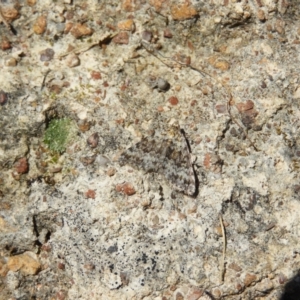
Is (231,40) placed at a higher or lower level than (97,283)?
higher

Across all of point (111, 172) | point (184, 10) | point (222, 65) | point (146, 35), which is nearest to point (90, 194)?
point (111, 172)

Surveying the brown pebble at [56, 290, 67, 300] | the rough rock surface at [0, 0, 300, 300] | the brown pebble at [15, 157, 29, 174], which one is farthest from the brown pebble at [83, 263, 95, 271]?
the brown pebble at [15, 157, 29, 174]

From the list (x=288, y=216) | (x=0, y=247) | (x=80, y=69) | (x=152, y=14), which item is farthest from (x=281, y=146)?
(x=0, y=247)

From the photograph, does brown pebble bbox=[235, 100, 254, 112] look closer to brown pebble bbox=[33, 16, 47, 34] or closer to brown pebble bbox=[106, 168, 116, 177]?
brown pebble bbox=[106, 168, 116, 177]

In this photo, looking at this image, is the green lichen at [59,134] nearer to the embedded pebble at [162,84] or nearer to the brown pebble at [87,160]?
the brown pebble at [87,160]

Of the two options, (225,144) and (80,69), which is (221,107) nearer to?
(225,144)

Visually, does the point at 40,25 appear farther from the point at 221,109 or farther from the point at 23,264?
the point at 23,264

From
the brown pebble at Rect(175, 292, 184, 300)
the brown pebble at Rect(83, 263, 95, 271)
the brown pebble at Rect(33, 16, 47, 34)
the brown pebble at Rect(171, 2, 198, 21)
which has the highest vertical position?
the brown pebble at Rect(171, 2, 198, 21)
